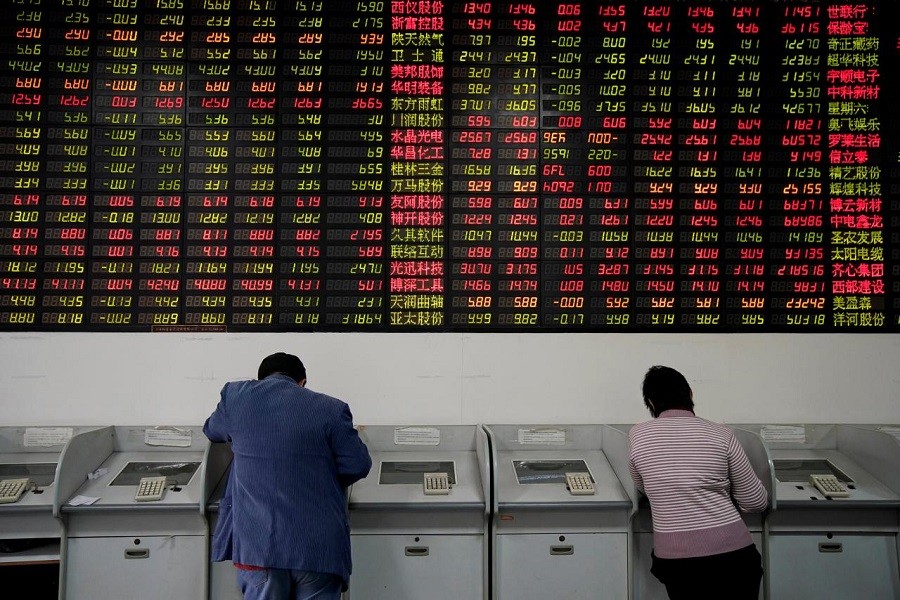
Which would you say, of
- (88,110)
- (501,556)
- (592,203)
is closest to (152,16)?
(88,110)

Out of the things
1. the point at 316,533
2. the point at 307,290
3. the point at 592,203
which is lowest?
the point at 316,533

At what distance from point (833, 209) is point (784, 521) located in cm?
173

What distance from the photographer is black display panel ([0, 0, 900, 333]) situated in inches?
126

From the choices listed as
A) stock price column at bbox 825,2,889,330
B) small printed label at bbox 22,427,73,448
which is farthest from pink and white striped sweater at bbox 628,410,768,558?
small printed label at bbox 22,427,73,448

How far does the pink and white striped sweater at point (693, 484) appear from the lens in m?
2.20

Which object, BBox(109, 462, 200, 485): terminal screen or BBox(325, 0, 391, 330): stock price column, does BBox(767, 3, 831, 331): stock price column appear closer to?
BBox(325, 0, 391, 330): stock price column

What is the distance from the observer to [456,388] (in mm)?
3266

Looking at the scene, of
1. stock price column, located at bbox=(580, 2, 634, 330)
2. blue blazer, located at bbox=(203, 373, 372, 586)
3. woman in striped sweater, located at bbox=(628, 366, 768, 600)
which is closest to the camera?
blue blazer, located at bbox=(203, 373, 372, 586)

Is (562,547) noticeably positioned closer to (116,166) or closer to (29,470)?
(29,470)

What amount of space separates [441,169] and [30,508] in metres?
2.50

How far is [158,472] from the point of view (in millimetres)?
2926

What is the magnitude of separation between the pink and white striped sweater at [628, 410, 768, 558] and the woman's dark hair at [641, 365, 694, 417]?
0.05 metres

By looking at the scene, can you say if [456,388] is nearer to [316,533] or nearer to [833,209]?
[316,533]

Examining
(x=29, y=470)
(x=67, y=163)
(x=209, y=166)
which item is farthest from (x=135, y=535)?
(x=67, y=163)
